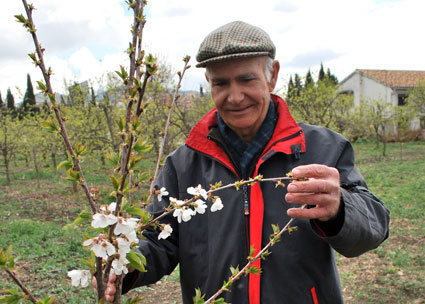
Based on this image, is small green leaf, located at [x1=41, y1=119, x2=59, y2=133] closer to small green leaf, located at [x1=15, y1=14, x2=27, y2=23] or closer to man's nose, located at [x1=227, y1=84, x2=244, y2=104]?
small green leaf, located at [x1=15, y1=14, x2=27, y2=23]

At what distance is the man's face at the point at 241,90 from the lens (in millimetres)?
1738

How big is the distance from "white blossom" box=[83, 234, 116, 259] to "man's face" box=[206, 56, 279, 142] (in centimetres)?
117

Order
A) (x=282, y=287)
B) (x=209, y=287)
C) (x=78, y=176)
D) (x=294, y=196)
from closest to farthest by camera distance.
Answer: (x=78, y=176) → (x=294, y=196) → (x=282, y=287) → (x=209, y=287)

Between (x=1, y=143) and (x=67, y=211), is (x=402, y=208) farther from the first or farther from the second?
(x=1, y=143)

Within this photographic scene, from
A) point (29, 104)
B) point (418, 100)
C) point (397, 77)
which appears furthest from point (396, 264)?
point (397, 77)

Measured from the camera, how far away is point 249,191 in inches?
68.1

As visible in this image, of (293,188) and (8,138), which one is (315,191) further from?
(8,138)

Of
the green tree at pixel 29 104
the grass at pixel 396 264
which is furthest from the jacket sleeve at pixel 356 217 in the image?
the green tree at pixel 29 104

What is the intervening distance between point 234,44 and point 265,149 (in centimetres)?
53

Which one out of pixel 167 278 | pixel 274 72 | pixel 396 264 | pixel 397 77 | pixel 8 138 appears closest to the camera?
pixel 274 72

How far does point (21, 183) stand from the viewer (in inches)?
528

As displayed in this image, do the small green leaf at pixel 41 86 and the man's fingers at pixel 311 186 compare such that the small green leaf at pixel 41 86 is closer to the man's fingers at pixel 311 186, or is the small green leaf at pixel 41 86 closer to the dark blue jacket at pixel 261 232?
the man's fingers at pixel 311 186

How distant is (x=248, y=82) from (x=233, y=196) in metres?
0.58

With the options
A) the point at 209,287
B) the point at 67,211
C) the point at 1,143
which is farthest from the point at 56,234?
the point at 1,143
